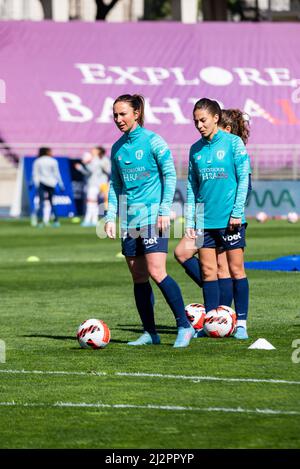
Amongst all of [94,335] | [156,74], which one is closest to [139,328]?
[94,335]

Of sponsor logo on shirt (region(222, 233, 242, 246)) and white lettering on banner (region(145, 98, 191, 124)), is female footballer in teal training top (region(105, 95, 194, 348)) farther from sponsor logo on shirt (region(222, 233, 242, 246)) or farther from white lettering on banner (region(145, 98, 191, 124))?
white lettering on banner (region(145, 98, 191, 124))

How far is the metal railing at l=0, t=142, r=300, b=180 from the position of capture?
139ft

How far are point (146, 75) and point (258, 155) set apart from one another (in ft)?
24.1

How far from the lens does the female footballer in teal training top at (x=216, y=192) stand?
471 inches

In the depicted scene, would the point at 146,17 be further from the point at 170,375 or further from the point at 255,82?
the point at 170,375

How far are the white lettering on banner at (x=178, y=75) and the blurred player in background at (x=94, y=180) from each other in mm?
9838

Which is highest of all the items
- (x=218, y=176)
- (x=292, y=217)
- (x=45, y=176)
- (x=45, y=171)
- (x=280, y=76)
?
(x=280, y=76)

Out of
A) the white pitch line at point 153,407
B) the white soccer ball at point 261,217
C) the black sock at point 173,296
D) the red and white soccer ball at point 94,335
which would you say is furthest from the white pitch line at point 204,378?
the white soccer ball at point 261,217

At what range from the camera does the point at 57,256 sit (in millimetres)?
25438

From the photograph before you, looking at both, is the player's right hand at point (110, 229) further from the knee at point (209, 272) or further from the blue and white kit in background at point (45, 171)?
the blue and white kit in background at point (45, 171)

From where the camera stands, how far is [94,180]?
37969 millimetres

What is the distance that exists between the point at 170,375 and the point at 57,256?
15.6m

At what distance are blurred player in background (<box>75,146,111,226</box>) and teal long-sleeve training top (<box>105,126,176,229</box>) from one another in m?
25.7

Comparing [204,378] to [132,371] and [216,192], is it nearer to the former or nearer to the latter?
[132,371]
